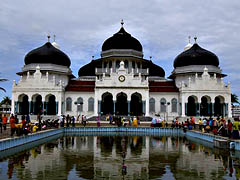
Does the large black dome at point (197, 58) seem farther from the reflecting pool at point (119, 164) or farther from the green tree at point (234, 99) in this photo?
the reflecting pool at point (119, 164)

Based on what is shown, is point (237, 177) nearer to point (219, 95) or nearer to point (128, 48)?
point (219, 95)

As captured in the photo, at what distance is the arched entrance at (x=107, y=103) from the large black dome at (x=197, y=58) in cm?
1325

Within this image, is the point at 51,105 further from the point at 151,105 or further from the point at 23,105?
the point at 151,105

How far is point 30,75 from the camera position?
44.2m

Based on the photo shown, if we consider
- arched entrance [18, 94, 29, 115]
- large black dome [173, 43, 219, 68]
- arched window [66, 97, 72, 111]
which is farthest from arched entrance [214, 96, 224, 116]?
arched entrance [18, 94, 29, 115]

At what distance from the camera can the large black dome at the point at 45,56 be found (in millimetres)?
46281

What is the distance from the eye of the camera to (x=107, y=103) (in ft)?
149

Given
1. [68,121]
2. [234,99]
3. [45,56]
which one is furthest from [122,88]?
[234,99]

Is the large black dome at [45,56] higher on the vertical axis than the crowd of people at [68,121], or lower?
higher

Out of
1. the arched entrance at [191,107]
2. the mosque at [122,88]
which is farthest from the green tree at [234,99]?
the arched entrance at [191,107]

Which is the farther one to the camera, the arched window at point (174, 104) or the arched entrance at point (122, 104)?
the arched entrance at point (122, 104)

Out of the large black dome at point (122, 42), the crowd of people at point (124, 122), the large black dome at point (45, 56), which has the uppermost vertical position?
the large black dome at point (122, 42)

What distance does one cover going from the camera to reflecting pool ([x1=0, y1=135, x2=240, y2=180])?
1065 centimetres

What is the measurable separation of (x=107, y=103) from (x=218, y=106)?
58.5 feet
